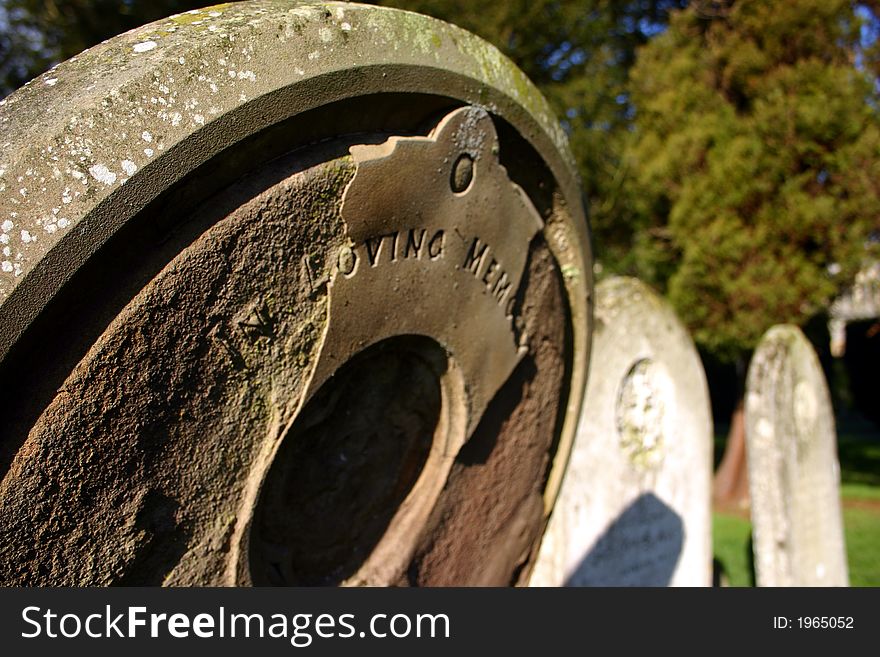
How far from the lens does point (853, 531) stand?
28.9ft

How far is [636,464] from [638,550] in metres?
0.50

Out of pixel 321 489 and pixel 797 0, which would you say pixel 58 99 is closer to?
pixel 321 489

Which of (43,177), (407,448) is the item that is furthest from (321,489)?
(43,177)

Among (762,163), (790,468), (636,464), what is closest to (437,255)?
(636,464)

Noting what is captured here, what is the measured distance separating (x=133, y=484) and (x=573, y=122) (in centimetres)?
1009

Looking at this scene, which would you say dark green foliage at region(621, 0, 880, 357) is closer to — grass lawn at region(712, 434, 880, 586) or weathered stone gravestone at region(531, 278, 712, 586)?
grass lawn at region(712, 434, 880, 586)

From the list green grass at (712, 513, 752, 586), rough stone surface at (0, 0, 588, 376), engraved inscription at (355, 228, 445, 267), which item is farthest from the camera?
green grass at (712, 513, 752, 586)

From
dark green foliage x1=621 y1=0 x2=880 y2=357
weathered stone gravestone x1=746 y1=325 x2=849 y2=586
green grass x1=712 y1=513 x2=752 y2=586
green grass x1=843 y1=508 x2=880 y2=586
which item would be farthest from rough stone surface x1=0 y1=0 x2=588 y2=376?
dark green foliage x1=621 y1=0 x2=880 y2=357

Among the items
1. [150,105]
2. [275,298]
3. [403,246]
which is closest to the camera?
[150,105]

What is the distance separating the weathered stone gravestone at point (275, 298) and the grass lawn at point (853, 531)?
5.56m

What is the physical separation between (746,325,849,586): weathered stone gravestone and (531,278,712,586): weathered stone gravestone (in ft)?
1.16

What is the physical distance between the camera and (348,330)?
6.02 feet

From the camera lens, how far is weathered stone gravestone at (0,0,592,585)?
1401 mm

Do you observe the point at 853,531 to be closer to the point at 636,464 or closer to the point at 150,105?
the point at 636,464
